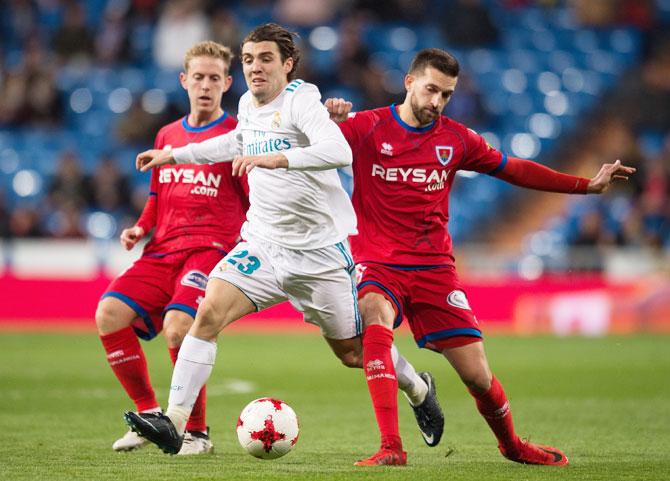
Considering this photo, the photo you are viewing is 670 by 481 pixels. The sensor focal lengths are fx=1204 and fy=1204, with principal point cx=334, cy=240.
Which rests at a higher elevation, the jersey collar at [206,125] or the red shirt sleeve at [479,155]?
the jersey collar at [206,125]

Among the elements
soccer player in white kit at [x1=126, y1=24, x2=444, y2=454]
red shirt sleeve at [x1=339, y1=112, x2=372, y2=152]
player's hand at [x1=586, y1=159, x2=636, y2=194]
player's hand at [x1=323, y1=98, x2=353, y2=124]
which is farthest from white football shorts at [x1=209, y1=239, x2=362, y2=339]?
player's hand at [x1=586, y1=159, x2=636, y2=194]

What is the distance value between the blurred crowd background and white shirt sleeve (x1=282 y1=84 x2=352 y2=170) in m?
11.7

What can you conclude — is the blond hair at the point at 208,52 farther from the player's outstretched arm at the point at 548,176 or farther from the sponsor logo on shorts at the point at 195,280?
the player's outstretched arm at the point at 548,176

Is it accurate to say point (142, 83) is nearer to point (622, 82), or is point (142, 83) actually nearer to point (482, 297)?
point (482, 297)

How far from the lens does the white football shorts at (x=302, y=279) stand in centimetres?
643

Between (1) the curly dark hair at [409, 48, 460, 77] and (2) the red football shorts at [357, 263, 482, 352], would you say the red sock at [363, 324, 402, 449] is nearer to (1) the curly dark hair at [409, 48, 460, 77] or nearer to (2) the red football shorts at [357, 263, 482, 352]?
(2) the red football shorts at [357, 263, 482, 352]

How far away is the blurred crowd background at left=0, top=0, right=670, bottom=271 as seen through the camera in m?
18.4

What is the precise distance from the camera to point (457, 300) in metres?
6.74

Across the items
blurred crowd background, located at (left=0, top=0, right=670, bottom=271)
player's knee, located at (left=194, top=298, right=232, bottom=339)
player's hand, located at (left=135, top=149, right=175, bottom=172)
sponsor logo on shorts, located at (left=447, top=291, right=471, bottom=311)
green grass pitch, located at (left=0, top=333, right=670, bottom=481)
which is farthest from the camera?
blurred crowd background, located at (left=0, top=0, right=670, bottom=271)

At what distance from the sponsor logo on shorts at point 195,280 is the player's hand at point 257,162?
1.49m

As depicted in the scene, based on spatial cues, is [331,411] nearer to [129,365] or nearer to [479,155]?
[129,365]

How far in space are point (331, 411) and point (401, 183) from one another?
317 centimetres

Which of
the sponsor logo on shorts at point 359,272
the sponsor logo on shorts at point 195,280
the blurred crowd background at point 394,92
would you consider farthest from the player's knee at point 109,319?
the blurred crowd background at point 394,92

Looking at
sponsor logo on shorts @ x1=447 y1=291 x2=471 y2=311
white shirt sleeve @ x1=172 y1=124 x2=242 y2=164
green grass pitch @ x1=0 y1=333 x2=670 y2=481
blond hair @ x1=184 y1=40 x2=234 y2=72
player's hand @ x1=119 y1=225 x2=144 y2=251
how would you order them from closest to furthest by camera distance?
1. green grass pitch @ x1=0 y1=333 x2=670 y2=481
2. sponsor logo on shorts @ x1=447 y1=291 x2=471 y2=311
3. white shirt sleeve @ x1=172 y1=124 x2=242 y2=164
4. player's hand @ x1=119 y1=225 x2=144 y2=251
5. blond hair @ x1=184 y1=40 x2=234 y2=72
